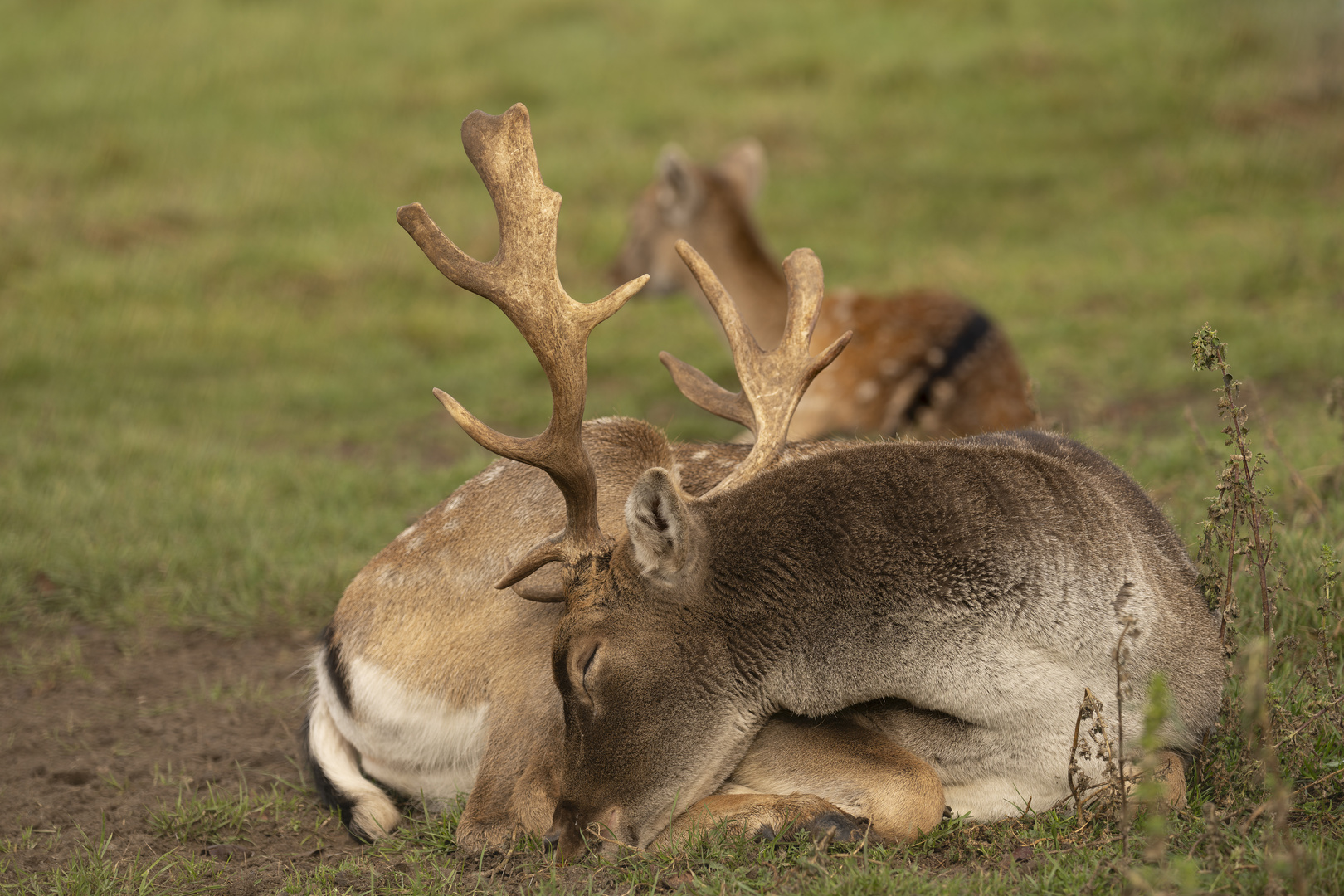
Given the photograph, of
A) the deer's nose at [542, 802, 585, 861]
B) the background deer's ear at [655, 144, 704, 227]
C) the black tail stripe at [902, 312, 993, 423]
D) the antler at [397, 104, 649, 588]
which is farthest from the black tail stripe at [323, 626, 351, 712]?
the background deer's ear at [655, 144, 704, 227]

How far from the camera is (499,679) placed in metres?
3.49

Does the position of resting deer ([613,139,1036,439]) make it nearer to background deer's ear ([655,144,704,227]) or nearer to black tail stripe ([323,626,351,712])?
background deer's ear ([655,144,704,227])

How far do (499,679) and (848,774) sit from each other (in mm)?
951

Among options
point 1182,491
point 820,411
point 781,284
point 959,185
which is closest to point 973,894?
point 1182,491

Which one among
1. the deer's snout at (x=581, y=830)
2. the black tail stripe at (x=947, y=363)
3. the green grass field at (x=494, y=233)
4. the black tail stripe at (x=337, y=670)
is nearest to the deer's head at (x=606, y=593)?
the deer's snout at (x=581, y=830)

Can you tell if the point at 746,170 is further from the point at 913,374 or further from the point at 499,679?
the point at 499,679

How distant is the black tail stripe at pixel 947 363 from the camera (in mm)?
6199

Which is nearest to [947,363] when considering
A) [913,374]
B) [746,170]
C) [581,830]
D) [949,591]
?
[913,374]

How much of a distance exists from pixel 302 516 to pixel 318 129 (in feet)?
25.4

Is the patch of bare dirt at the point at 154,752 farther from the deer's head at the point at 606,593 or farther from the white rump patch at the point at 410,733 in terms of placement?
the deer's head at the point at 606,593

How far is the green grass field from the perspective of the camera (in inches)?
228

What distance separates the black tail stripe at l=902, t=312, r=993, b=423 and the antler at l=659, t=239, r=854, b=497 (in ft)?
7.42

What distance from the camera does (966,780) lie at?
317 centimetres

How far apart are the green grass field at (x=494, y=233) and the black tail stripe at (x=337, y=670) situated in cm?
128
